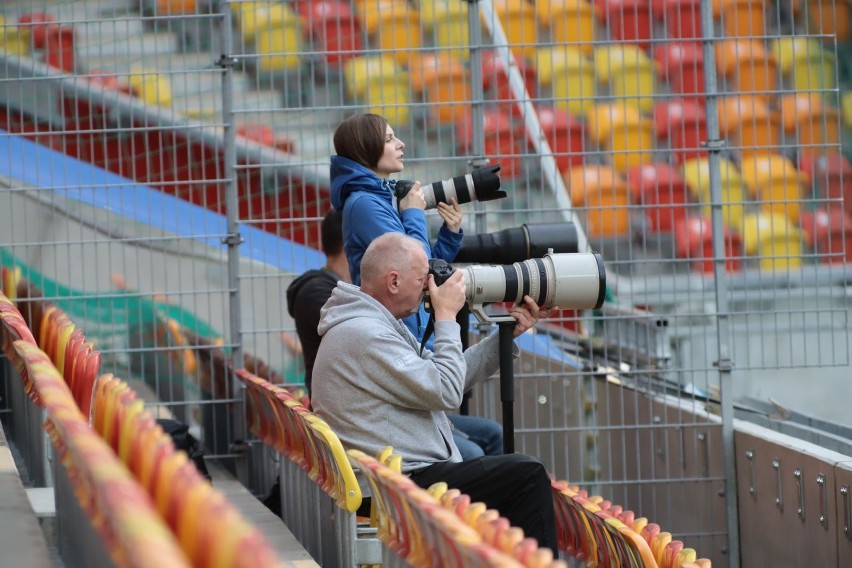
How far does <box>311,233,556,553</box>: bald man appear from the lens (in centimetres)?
305

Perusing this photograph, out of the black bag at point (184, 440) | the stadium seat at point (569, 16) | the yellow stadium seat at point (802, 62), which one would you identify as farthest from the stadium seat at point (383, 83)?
the yellow stadium seat at point (802, 62)

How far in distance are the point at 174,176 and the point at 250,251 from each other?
1.18ft

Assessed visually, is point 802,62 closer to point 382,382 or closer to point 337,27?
point 337,27

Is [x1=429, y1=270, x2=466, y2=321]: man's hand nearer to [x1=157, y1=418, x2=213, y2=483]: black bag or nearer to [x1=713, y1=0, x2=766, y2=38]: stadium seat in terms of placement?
[x1=157, y1=418, x2=213, y2=483]: black bag

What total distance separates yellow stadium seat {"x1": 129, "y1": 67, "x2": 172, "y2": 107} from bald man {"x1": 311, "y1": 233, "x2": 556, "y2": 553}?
5.42 ft

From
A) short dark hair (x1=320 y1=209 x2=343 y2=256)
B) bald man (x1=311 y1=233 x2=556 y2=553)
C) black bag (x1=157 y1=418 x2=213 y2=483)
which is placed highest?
short dark hair (x1=320 y1=209 x2=343 y2=256)

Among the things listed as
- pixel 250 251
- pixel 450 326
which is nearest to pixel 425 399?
pixel 450 326

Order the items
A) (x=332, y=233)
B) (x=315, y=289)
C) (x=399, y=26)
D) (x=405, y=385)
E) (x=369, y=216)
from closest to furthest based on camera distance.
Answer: (x=405, y=385)
(x=369, y=216)
(x=315, y=289)
(x=332, y=233)
(x=399, y=26)

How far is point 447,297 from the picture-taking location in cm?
319

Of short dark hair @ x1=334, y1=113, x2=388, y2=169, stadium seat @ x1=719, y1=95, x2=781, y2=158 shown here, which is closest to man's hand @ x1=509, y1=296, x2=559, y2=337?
short dark hair @ x1=334, y1=113, x2=388, y2=169

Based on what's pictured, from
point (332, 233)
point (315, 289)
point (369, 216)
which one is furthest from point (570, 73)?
point (369, 216)

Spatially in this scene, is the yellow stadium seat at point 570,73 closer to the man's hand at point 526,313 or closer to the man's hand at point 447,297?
the man's hand at point 526,313

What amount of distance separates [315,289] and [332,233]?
0.85 feet

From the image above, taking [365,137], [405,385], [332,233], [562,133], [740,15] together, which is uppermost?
[740,15]
